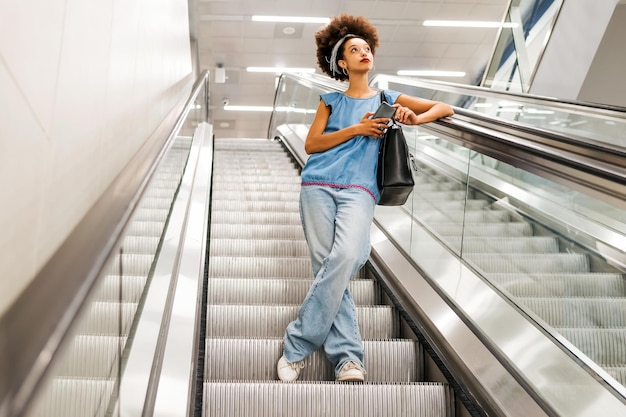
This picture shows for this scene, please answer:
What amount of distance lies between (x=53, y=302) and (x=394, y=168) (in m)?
1.85

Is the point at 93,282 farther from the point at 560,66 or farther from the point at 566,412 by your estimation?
the point at 560,66

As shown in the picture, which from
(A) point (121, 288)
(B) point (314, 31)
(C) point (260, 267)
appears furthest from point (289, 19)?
(A) point (121, 288)

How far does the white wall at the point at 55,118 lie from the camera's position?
5.27 feet

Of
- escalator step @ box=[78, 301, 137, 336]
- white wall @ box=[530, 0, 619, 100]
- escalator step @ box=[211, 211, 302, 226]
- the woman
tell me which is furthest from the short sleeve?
white wall @ box=[530, 0, 619, 100]

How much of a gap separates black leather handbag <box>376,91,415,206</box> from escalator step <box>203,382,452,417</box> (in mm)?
796

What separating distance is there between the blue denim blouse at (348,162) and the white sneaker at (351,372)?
2.39 feet

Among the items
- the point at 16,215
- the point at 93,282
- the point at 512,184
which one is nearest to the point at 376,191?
the point at 512,184

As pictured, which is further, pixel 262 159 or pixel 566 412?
pixel 262 159

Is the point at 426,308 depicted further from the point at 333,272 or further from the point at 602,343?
the point at 602,343

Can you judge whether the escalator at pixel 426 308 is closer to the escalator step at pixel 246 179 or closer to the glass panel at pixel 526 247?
the glass panel at pixel 526 247

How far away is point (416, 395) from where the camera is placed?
224 cm

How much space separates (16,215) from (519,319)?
6.00 ft

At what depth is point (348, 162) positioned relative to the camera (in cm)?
257

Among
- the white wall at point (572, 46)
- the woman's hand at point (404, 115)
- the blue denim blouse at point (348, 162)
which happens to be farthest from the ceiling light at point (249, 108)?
the woman's hand at point (404, 115)
